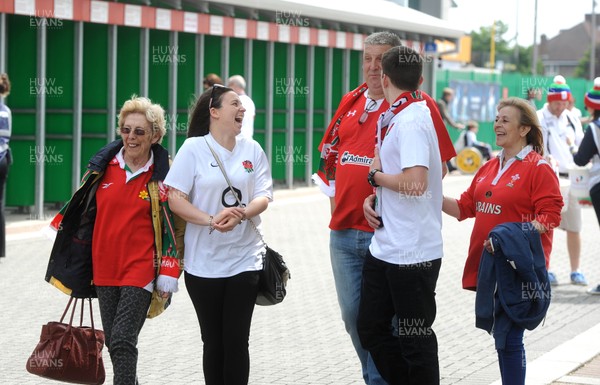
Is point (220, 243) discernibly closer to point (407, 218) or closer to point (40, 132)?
point (407, 218)

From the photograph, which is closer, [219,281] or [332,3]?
[219,281]

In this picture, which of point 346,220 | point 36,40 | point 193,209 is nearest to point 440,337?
point 346,220

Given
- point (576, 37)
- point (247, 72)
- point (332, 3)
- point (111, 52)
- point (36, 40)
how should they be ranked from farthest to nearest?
point (576, 37) → point (332, 3) → point (247, 72) → point (111, 52) → point (36, 40)

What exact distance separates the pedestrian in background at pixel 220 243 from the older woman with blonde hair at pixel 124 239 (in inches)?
6.7

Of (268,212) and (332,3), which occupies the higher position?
(332,3)

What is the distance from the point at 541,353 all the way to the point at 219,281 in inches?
127

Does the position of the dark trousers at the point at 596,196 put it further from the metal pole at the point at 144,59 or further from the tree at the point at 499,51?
the tree at the point at 499,51

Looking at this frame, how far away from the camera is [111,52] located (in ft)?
58.1

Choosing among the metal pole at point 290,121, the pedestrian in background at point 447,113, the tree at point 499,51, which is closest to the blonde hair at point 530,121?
the metal pole at point 290,121

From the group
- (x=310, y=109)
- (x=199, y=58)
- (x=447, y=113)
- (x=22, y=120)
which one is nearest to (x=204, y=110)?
(x=22, y=120)

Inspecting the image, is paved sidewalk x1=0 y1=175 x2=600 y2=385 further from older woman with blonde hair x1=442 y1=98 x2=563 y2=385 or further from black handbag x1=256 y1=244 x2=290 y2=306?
black handbag x1=256 y1=244 x2=290 y2=306

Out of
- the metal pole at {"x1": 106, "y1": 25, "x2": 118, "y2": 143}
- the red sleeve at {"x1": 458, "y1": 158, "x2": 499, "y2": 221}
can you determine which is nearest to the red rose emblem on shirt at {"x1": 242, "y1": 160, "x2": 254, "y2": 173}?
the red sleeve at {"x1": 458, "y1": 158, "x2": 499, "y2": 221}

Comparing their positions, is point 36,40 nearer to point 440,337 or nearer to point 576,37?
point 440,337

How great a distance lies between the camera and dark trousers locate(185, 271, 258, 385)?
620 centimetres
